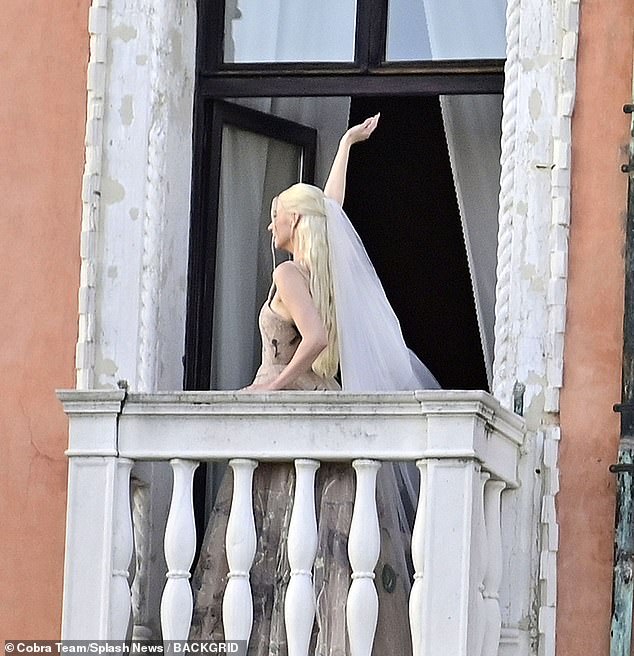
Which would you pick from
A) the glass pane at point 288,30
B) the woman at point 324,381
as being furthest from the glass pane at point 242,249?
the woman at point 324,381

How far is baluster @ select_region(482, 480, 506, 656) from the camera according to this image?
20.6ft

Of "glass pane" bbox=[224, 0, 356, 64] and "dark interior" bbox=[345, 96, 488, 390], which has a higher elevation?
"glass pane" bbox=[224, 0, 356, 64]

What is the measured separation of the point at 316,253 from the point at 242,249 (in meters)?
0.65

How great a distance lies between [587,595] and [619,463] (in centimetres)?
37

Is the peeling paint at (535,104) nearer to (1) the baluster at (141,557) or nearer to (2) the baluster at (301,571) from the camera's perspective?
(2) the baluster at (301,571)

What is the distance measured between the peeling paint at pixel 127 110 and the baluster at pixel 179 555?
1.21m

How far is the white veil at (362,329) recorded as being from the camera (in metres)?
6.55

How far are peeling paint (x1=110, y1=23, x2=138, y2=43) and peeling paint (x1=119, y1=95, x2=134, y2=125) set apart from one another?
0.18 metres

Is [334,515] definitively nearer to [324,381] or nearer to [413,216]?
[324,381]

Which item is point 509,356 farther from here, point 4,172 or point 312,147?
point 4,172

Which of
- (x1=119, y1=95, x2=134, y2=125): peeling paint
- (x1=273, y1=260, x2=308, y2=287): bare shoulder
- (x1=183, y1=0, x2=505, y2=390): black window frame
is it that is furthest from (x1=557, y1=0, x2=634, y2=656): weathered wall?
(x1=119, y1=95, x2=134, y2=125): peeling paint

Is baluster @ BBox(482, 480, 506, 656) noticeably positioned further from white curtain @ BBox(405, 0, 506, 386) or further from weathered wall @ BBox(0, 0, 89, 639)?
weathered wall @ BBox(0, 0, 89, 639)

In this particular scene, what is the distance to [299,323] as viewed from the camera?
21.4 feet

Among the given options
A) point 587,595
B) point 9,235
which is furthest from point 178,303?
point 587,595
